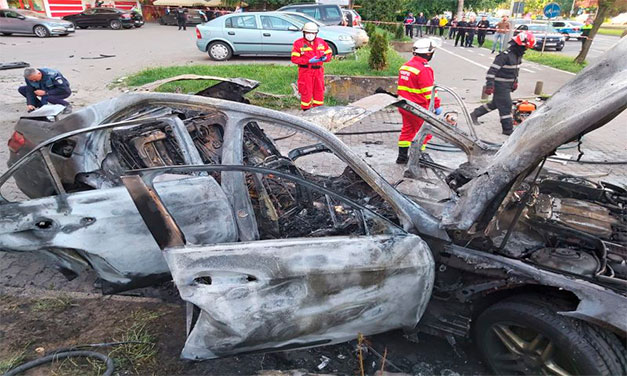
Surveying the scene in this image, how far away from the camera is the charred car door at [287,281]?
2064mm

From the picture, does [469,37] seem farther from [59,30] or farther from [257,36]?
[59,30]

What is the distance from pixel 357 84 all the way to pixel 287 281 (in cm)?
758

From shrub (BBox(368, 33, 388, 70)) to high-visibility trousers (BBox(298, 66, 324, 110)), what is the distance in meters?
3.12

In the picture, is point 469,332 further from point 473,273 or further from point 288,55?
point 288,55

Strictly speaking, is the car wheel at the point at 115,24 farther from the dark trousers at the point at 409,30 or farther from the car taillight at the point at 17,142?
the car taillight at the point at 17,142

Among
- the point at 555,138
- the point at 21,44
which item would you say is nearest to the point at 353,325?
the point at 555,138

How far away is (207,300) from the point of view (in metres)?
2.08

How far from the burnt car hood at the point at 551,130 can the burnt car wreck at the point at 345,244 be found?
10 mm

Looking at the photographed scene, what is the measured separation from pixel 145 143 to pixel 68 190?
641mm

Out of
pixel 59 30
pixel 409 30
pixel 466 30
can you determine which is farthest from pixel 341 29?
pixel 59 30

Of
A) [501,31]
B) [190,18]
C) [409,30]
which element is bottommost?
[409,30]

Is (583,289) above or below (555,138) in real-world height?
below

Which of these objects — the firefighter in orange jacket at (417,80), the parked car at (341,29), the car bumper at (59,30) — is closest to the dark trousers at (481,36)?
the parked car at (341,29)

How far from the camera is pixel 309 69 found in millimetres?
7258
